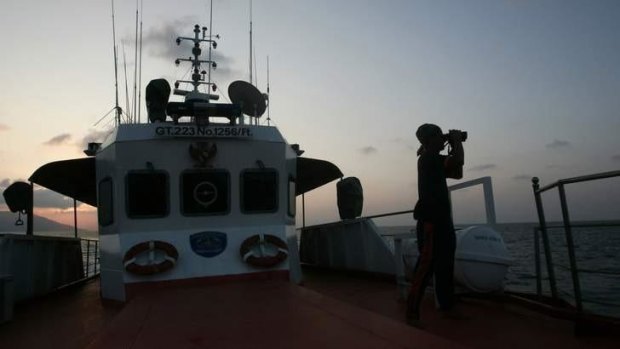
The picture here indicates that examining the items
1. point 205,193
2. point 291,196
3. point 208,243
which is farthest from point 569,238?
point 205,193

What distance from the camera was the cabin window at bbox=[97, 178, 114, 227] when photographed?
6.78 meters

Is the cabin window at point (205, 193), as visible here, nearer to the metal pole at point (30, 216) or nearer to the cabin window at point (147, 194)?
the cabin window at point (147, 194)

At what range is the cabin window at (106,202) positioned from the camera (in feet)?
22.2

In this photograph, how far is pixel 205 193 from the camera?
6.93 meters

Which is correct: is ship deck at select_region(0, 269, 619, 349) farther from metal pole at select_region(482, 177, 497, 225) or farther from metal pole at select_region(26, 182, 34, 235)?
metal pole at select_region(26, 182, 34, 235)

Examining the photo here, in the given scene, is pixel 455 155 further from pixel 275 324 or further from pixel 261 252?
pixel 261 252

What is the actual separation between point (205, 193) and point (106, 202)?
1342 millimetres

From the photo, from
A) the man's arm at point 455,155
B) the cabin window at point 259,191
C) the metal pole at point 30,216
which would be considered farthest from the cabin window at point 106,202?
the man's arm at point 455,155

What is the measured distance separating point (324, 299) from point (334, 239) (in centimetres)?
630

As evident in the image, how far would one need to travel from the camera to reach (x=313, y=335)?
3.29m

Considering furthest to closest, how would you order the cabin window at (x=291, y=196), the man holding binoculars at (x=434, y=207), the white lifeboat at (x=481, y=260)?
the cabin window at (x=291, y=196) < the white lifeboat at (x=481, y=260) < the man holding binoculars at (x=434, y=207)

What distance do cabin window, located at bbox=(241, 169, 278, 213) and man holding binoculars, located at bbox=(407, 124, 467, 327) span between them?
2.78 metres

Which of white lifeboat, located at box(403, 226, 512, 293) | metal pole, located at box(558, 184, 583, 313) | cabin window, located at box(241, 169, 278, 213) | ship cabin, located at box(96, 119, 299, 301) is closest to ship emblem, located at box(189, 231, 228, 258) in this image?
ship cabin, located at box(96, 119, 299, 301)

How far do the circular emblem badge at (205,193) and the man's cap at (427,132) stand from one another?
3.19 metres
